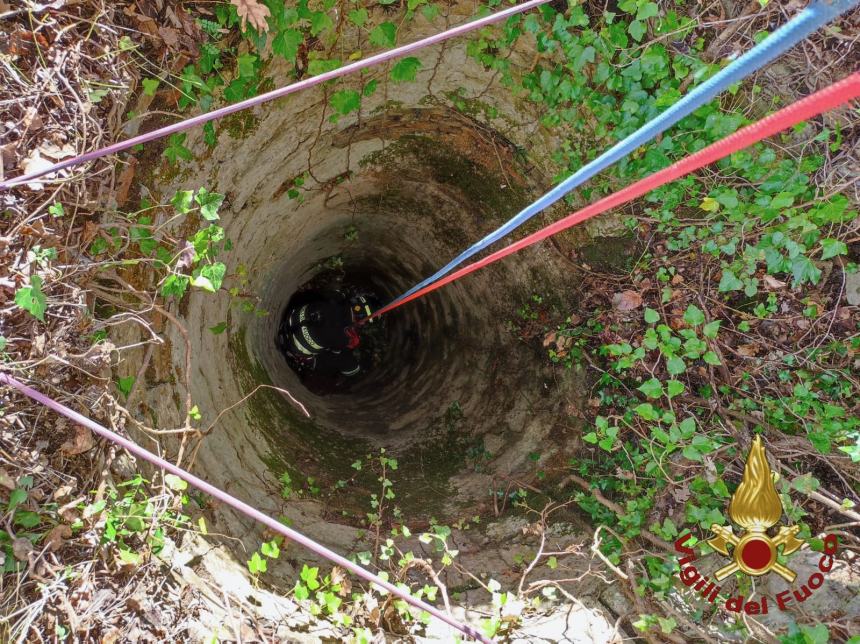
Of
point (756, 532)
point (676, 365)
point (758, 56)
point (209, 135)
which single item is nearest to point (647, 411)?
point (676, 365)

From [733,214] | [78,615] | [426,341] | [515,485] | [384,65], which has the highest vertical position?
[384,65]

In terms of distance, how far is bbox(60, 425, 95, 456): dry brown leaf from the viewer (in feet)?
6.66

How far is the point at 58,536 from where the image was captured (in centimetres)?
196

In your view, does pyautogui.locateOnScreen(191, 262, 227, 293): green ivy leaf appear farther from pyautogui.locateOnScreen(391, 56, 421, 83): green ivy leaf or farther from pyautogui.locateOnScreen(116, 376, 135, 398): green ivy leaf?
pyautogui.locateOnScreen(391, 56, 421, 83): green ivy leaf

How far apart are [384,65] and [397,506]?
2.67 meters

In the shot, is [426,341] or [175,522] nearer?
[175,522]

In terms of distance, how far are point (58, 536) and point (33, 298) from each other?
853mm

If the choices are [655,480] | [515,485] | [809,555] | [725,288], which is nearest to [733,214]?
[725,288]

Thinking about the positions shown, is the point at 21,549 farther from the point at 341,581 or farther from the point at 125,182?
the point at 125,182

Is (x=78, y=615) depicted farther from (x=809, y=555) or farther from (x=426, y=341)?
(x=426, y=341)

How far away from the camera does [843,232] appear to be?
271cm

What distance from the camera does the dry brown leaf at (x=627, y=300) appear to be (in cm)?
310

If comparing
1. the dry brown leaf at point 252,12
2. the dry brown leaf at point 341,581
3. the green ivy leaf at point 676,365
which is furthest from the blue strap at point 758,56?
the dry brown leaf at point 341,581

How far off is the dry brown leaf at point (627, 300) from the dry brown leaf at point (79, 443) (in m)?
2.68
